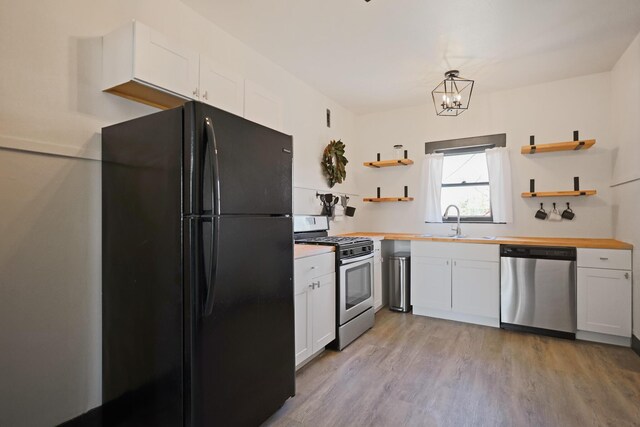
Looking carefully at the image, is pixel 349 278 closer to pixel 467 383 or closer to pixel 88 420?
pixel 467 383

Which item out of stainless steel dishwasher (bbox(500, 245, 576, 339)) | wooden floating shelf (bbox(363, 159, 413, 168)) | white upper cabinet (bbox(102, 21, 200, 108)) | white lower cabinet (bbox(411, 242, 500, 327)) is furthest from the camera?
wooden floating shelf (bbox(363, 159, 413, 168))

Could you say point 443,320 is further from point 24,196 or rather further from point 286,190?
point 24,196

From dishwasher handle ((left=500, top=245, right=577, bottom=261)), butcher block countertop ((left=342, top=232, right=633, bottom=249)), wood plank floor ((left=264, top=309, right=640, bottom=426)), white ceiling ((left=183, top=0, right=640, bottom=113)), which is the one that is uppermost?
white ceiling ((left=183, top=0, right=640, bottom=113))

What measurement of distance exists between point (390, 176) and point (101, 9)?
142 inches

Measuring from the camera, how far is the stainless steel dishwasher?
2.99m

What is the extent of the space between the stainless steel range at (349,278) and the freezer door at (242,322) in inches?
34.6

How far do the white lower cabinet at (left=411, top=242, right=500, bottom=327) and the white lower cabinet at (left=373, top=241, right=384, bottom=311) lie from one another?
14.7 inches

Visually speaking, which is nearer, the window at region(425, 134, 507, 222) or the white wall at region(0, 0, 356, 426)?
the white wall at region(0, 0, 356, 426)

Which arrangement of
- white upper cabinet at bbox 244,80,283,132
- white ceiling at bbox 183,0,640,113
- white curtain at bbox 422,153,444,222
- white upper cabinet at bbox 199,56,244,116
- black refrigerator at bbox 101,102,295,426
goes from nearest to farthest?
black refrigerator at bbox 101,102,295,426 < white upper cabinet at bbox 199,56,244,116 < white ceiling at bbox 183,0,640,113 < white upper cabinet at bbox 244,80,283,132 < white curtain at bbox 422,153,444,222

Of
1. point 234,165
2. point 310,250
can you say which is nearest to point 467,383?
point 310,250

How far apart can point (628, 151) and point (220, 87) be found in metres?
3.53

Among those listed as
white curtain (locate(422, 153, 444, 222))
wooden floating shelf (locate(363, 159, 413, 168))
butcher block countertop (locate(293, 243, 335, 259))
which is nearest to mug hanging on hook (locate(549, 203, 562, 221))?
white curtain (locate(422, 153, 444, 222))

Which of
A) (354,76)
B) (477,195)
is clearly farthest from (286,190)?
(477,195)

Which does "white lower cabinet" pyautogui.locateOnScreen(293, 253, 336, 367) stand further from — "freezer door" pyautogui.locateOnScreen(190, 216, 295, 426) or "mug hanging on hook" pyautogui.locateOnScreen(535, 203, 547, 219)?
"mug hanging on hook" pyautogui.locateOnScreen(535, 203, 547, 219)
